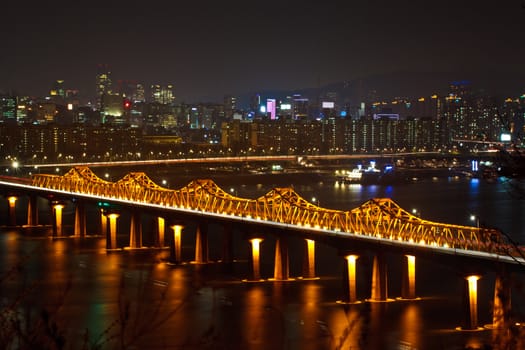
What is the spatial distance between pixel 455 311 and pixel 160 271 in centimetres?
1145

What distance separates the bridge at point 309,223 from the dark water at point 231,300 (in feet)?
2.29

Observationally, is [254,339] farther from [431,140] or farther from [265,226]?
[431,140]

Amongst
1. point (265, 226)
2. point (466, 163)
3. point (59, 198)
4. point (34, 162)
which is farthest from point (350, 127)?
point (265, 226)

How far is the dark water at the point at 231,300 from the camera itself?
2083 cm

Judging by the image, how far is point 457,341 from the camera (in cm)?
2019

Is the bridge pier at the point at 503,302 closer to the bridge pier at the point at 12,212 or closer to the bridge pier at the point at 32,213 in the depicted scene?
the bridge pier at the point at 32,213

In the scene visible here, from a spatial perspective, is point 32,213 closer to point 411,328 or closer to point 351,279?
point 351,279

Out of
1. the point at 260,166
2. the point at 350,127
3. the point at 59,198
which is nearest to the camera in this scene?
the point at 59,198

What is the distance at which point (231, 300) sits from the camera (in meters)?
26.2

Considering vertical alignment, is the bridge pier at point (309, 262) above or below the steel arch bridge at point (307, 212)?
below

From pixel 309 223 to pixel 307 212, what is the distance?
162cm

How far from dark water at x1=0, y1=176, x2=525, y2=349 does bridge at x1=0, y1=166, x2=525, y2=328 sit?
27.4 inches

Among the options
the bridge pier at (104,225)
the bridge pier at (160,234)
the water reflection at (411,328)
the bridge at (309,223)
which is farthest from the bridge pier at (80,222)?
the water reflection at (411,328)

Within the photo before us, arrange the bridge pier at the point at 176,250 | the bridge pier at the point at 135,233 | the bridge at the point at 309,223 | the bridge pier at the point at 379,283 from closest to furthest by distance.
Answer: the bridge at the point at 309,223 < the bridge pier at the point at 379,283 < the bridge pier at the point at 176,250 < the bridge pier at the point at 135,233
